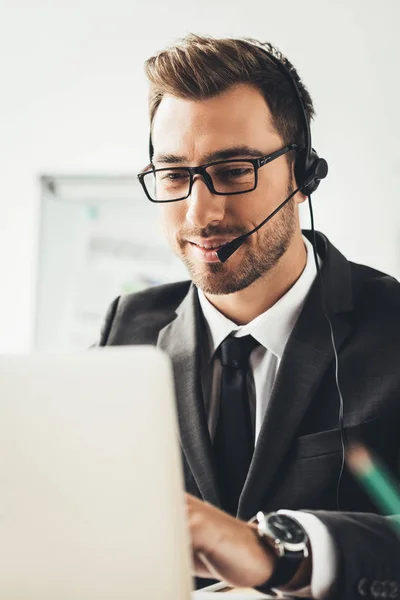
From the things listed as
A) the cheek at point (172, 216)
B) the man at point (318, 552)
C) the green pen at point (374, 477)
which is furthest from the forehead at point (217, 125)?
the man at point (318, 552)

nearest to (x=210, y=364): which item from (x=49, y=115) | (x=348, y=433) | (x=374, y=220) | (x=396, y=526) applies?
(x=348, y=433)

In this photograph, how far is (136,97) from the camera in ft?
10.0

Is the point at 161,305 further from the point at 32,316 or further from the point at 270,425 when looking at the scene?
the point at 32,316

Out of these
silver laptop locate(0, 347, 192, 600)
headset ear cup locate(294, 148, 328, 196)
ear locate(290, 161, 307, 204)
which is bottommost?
silver laptop locate(0, 347, 192, 600)

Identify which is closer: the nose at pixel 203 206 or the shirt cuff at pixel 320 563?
the shirt cuff at pixel 320 563

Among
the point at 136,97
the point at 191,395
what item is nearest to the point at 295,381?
the point at 191,395

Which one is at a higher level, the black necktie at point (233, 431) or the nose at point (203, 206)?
the nose at point (203, 206)

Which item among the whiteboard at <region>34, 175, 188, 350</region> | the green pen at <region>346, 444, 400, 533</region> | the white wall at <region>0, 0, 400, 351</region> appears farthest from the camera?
the whiteboard at <region>34, 175, 188, 350</region>

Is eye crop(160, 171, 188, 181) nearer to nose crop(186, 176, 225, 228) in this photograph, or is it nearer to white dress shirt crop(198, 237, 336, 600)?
nose crop(186, 176, 225, 228)

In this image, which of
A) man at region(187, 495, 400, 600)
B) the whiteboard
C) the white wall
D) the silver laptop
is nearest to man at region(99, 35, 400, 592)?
man at region(187, 495, 400, 600)

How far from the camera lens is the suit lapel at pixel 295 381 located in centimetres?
128

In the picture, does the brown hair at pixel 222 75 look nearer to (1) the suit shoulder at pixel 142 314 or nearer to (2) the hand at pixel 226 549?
(1) the suit shoulder at pixel 142 314

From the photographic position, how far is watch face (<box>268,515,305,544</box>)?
34.0 inches

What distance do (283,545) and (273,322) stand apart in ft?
2.03
